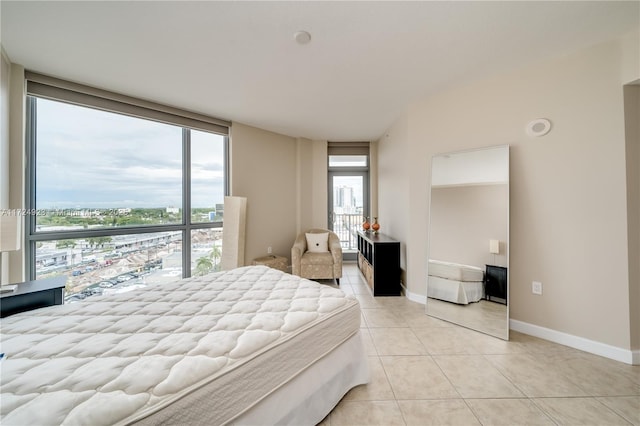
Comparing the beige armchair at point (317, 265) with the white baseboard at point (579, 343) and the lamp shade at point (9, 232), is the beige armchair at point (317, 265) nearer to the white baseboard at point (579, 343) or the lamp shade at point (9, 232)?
the white baseboard at point (579, 343)

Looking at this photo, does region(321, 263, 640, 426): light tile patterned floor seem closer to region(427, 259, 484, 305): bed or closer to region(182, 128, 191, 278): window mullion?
region(427, 259, 484, 305): bed

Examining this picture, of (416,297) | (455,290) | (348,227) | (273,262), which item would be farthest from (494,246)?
(348,227)

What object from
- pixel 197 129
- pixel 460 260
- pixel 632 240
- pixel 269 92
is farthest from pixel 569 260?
pixel 197 129

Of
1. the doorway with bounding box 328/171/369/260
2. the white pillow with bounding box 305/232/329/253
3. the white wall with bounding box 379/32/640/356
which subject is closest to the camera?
the white wall with bounding box 379/32/640/356

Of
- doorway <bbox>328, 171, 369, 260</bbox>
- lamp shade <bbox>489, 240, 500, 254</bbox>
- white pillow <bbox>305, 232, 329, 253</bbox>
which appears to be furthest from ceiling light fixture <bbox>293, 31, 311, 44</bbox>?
doorway <bbox>328, 171, 369, 260</bbox>

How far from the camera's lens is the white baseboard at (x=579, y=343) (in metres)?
1.72

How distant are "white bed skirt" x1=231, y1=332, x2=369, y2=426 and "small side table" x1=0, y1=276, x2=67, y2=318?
184 centimetres

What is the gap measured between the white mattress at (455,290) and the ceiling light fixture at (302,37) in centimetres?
271

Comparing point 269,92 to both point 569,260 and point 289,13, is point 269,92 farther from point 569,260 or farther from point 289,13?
point 569,260

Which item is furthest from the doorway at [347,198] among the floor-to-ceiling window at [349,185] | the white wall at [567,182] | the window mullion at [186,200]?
the window mullion at [186,200]

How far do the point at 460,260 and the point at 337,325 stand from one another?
5.75 feet

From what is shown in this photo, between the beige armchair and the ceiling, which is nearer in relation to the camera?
the ceiling

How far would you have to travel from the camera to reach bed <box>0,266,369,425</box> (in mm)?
726

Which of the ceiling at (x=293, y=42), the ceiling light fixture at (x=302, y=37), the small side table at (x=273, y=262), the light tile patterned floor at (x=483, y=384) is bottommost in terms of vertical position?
the light tile patterned floor at (x=483, y=384)
